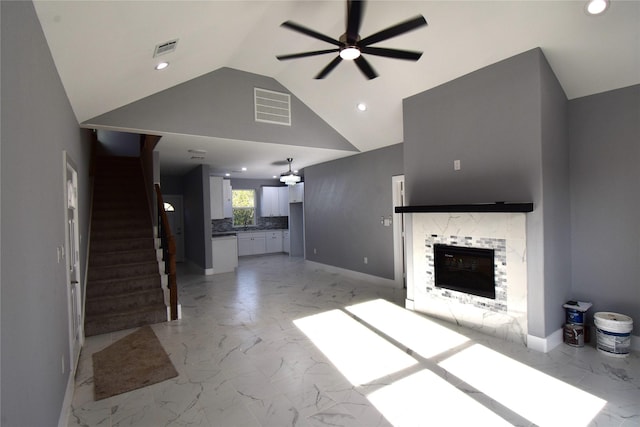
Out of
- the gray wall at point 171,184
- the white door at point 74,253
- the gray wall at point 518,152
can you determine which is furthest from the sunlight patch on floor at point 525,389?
the gray wall at point 171,184

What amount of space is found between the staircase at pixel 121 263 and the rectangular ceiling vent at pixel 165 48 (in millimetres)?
3237

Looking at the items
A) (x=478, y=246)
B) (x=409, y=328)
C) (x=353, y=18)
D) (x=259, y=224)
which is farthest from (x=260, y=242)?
(x=353, y=18)

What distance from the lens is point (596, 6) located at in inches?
106

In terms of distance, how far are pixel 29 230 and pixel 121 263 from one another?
3688 millimetres

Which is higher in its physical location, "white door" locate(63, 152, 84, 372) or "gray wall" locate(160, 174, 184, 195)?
"gray wall" locate(160, 174, 184, 195)

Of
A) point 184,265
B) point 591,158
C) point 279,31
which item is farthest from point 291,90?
point 184,265

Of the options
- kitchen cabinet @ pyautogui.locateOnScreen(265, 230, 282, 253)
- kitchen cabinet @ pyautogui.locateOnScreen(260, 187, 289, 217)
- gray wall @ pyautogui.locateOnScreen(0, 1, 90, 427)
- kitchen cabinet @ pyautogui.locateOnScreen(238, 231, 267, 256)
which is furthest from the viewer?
kitchen cabinet @ pyautogui.locateOnScreen(265, 230, 282, 253)

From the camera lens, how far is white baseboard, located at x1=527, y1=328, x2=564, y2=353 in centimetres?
330

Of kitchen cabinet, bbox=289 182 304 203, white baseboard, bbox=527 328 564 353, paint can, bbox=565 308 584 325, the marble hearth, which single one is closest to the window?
kitchen cabinet, bbox=289 182 304 203

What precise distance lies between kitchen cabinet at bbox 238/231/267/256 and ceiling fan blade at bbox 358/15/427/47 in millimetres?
8436

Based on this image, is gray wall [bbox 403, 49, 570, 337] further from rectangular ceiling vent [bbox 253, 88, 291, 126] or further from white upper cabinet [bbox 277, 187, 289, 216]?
white upper cabinet [bbox 277, 187, 289, 216]

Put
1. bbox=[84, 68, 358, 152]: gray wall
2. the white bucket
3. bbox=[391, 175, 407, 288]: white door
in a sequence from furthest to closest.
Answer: bbox=[391, 175, 407, 288]: white door
bbox=[84, 68, 358, 152]: gray wall
the white bucket

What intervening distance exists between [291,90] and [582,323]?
5.03 metres

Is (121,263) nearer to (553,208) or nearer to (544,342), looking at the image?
(544,342)
